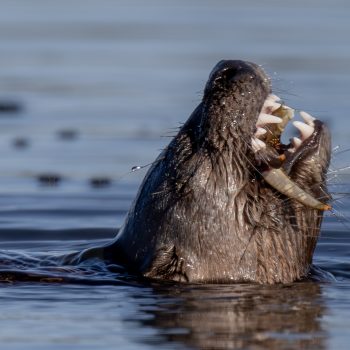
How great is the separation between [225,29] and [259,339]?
12.9 metres

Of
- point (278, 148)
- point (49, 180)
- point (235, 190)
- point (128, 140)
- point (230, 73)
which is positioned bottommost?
point (235, 190)

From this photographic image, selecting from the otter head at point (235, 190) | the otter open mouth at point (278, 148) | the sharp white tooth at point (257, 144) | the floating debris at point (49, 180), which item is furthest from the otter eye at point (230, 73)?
the floating debris at point (49, 180)

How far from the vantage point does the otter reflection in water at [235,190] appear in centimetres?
819

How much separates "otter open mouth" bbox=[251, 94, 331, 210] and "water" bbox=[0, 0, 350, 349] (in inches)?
19.2

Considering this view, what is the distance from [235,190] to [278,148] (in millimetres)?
340

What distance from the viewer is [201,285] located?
27.0 feet

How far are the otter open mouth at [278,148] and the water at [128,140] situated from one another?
489mm

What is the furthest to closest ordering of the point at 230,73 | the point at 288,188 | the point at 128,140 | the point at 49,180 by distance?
the point at 128,140
the point at 49,180
the point at 230,73
the point at 288,188

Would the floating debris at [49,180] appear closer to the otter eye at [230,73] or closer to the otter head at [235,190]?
the otter head at [235,190]

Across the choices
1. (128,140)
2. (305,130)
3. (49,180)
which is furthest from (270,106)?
(128,140)

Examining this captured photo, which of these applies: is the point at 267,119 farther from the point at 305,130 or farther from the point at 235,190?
the point at 235,190

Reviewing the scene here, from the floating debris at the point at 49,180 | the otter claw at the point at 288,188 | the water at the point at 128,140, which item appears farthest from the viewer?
the floating debris at the point at 49,180

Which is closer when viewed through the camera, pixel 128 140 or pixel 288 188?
pixel 288 188

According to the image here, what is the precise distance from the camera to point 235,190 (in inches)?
324
